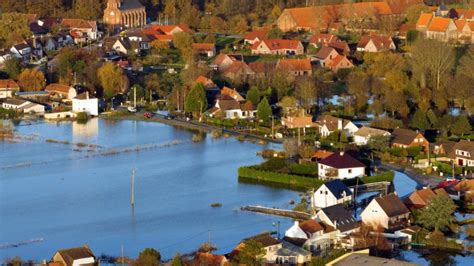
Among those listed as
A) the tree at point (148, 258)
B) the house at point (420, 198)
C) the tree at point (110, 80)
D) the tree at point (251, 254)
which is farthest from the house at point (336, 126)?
the tree at point (148, 258)

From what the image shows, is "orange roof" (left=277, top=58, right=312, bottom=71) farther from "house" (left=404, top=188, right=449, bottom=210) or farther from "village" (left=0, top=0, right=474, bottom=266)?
"house" (left=404, top=188, right=449, bottom=210)

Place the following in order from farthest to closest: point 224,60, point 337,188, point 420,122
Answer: point 224,60 → point 420,122 → point 337,188

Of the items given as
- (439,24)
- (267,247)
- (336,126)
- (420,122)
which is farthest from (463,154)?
(439,24)

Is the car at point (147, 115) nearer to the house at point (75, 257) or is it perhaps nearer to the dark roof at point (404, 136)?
the dark roof at point (404, 136)

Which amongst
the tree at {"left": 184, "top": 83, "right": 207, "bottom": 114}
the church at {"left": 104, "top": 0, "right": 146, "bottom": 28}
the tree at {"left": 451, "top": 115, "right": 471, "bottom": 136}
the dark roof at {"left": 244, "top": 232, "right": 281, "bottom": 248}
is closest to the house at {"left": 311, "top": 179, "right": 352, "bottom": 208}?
the dark roof at {"left": 244, "top": 232, "right": 281, "bottom": 248}

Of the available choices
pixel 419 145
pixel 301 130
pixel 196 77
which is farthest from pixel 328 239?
pixel 196 77

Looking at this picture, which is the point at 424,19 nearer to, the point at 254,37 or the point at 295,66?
the point at 254,37
